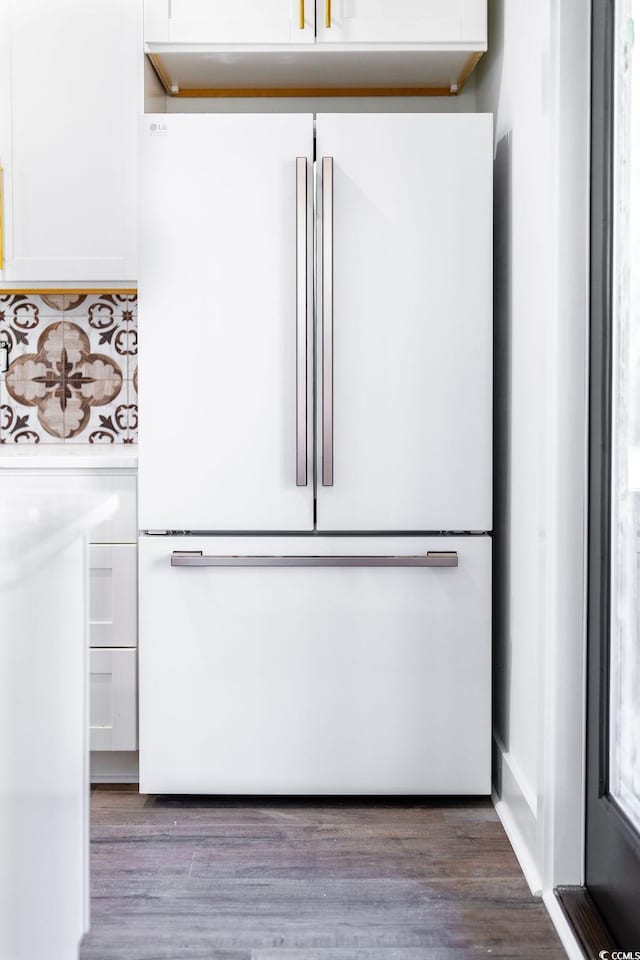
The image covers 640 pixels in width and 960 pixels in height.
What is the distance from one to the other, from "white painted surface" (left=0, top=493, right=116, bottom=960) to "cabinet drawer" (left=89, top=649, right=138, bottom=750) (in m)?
0.85

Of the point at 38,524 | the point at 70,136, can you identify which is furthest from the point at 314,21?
the point at 38,524

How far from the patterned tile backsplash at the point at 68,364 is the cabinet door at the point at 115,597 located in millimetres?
616

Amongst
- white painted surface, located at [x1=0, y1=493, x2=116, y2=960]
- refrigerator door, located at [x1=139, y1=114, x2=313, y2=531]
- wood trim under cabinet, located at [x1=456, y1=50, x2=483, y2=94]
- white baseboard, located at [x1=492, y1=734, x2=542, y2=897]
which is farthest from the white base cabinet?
wood trim under cabinet, located at [x1=456, y1=50, x2=483, y2=94]

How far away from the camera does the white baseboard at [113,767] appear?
217 centimetres

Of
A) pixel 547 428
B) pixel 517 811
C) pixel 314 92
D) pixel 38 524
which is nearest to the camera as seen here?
pixel 38 524

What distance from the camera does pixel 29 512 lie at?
95 cm

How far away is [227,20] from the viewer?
2094mm

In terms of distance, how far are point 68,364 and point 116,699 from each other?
1117 millimetres

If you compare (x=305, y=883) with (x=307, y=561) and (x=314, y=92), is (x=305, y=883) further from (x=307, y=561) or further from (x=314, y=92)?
(x=314, y=92)

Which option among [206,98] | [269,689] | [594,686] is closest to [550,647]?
[594,686]

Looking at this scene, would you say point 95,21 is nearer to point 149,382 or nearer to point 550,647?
point 149,382

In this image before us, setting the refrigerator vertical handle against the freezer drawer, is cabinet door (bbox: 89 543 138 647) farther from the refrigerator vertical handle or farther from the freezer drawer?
the refrigerator vertical handle

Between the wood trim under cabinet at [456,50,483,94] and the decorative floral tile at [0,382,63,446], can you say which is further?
the decorative floral tile at [0,382,63,446]

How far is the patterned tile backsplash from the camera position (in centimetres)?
259
